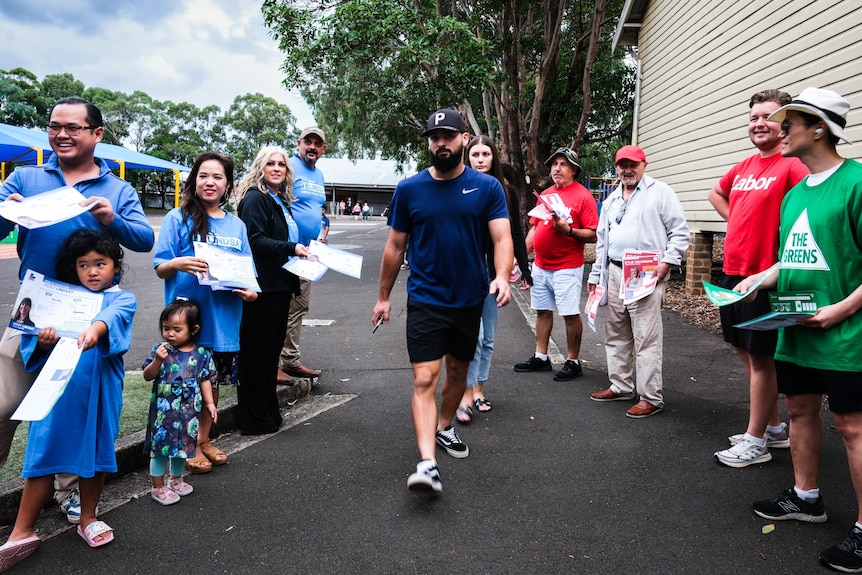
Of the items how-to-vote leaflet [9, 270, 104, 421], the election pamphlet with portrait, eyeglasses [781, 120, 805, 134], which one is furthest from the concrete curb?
eyeglasses [781, 120, 805, 134]

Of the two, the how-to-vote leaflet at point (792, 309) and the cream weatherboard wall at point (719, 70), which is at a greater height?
the cream weatherboard wall at point (719, 70)

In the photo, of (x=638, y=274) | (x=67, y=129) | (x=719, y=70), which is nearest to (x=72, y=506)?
(x=67, y=129)

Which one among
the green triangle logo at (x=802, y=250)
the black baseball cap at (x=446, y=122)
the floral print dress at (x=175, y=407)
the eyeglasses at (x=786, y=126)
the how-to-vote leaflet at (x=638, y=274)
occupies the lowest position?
the floral print dress at (x=175, y=407)

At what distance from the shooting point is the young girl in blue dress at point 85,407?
9.32ft

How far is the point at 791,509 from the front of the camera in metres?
3.27

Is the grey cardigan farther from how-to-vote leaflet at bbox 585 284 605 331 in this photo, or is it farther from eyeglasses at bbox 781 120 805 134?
eyeglasses at bbox 781 120 805 134

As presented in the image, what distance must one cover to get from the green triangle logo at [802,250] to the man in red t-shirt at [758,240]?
72 centimetres

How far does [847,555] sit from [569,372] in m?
3.30

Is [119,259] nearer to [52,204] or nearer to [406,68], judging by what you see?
[52,204]

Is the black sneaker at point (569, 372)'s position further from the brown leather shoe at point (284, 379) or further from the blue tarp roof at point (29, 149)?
the blue tarp roof at point (29, 149)

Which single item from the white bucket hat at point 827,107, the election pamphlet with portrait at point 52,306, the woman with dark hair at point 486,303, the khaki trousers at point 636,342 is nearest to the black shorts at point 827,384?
the white bucket hat at point 827,107

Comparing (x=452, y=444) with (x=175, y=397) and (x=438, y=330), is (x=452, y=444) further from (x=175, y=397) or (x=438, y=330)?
(x=175, y=397)

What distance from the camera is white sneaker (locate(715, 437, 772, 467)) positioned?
397 centimetres

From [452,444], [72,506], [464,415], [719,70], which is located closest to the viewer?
[72,506]
